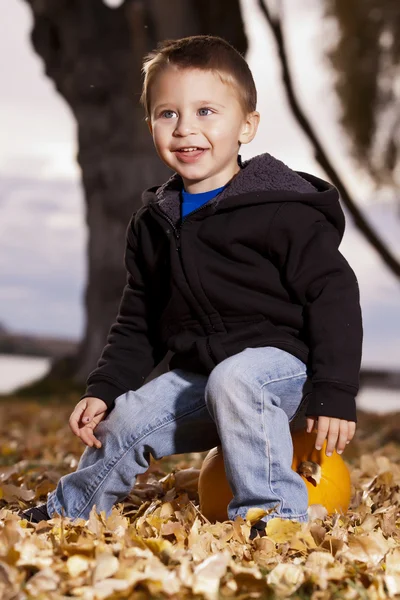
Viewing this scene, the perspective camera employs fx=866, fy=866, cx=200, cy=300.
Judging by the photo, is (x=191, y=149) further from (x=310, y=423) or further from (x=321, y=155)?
(x=321, y=155)

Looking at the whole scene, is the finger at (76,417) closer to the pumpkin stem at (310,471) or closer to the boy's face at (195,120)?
the pumpkin stem at (310,471)

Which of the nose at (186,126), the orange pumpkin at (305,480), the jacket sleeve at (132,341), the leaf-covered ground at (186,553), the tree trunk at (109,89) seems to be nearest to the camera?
the leaf-covered ground at (186,553)

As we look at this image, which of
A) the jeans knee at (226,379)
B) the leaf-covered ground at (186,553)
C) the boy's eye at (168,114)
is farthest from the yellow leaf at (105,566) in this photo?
the boy's eye at (168,114)

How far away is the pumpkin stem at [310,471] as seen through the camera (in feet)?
10.9

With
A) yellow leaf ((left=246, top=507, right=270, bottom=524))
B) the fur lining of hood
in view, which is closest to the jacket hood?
the fur lining of hood

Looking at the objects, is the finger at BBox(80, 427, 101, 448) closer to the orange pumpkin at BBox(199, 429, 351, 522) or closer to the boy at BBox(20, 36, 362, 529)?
the boy at BBox(20, 36, 362, 529)

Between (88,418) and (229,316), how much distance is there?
71 cm

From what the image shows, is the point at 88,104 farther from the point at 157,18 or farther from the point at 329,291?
the point at 329,291

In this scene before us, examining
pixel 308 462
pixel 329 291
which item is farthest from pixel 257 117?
pixel 308 462

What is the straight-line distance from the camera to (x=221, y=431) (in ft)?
10.0

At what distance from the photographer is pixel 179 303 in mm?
3324

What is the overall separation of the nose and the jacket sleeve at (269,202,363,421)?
17.3 inches

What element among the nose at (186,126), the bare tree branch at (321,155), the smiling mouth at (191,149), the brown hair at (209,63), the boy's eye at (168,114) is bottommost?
the bare tree branch at (321,155)

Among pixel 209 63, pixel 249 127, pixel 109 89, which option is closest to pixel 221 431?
pixel 249 127
